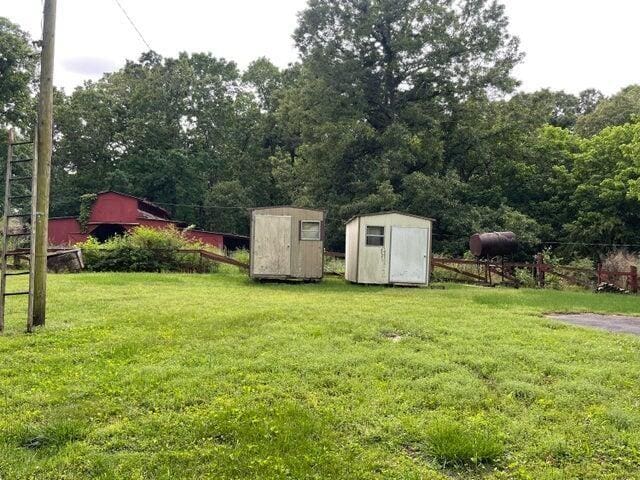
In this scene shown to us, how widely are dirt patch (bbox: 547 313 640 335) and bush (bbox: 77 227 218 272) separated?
12033mm

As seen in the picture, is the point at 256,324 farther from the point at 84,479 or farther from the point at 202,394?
the point at 84,479

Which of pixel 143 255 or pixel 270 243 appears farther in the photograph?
pixel 143 255

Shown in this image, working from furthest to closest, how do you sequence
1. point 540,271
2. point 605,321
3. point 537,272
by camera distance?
point 537,272 → point 540,271 → point 605,321

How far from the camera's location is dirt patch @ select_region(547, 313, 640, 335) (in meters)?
7.98

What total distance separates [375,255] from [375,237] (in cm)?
53

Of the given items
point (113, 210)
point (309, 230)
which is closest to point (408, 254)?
point (309, 230)

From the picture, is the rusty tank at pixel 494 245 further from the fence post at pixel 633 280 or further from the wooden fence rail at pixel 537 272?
the fence post at pixel 633 280

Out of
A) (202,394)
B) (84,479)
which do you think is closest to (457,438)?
(202,394)

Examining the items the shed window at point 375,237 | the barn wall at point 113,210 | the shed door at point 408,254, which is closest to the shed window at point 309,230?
the shed window at point 375,237

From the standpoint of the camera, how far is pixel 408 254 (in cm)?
1490

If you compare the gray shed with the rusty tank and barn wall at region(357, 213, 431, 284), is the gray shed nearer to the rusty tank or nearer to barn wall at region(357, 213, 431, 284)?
barn wall at region(357, 213, 431, 284)

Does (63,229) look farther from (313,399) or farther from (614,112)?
(614,112)

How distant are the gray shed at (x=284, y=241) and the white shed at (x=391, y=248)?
1.29 meters

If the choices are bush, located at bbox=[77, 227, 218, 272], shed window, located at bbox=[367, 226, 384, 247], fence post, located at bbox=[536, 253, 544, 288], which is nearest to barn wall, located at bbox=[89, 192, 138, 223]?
bush, located at bbox=[77, 227, 218, 272]
